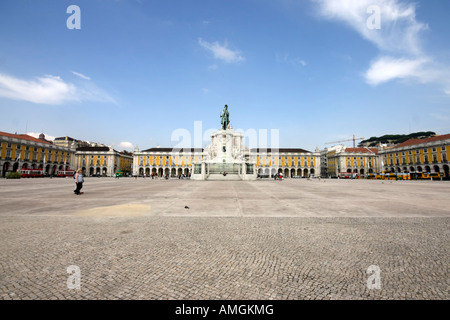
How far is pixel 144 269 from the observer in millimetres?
2848

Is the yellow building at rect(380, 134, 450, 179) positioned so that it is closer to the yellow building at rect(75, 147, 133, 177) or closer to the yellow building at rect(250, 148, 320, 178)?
the yellow building at rect(250, 148, 320, 178)

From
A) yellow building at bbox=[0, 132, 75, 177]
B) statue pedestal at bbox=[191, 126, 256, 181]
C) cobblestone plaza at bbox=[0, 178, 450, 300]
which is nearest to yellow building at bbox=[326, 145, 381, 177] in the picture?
statue pedestal at bbox=[191, 126, 256, 181]

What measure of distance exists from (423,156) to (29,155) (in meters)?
111

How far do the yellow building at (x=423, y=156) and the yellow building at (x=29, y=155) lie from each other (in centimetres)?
10678

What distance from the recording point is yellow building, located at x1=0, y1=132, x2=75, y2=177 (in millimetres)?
53906

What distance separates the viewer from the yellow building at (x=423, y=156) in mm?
55844

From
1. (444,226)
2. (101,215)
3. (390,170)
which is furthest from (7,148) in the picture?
(390,170)

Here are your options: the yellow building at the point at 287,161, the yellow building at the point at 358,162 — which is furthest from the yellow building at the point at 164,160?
the yellow building at the point at 358,162

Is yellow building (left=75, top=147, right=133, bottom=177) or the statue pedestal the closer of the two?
the statue pedestal

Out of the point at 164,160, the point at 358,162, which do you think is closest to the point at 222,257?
the point at 164,160

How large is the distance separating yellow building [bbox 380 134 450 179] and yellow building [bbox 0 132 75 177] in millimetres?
106778

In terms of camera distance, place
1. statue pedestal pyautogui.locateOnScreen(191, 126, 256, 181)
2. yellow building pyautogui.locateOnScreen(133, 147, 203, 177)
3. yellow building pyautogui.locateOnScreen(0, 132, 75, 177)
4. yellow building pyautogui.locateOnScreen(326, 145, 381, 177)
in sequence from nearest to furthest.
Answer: statue pedestal pyautogui.locateOnScreen(191, 126, 256, 181)
yellow building pyautogui.locateOnScreen(0, 132, 75, 177)
yellow building pyautogui.locateOnScreen(326, 145, 381, 177)
yellow building pyautogui.locateOnScreen(133, 147, 203, 177)

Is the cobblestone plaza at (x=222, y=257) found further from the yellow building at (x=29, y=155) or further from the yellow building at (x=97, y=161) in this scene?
the yellow building at (x=97, y=161)
